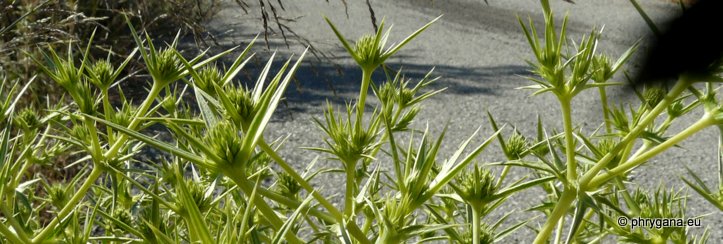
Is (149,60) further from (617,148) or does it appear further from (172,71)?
(617,148)

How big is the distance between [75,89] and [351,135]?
25 cm

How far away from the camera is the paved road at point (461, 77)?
2658 mm

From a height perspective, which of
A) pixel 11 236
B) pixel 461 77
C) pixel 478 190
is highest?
pixel 461 77

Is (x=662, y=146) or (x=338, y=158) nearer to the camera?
(x=662, y=146)

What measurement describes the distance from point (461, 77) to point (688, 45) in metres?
3.91

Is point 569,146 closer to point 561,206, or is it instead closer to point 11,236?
point 561,206

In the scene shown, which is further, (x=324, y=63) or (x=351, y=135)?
(x=324, y=63)

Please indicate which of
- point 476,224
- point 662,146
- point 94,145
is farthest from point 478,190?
point 94,145

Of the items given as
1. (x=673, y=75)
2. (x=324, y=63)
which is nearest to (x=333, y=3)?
(x=324, y=63)

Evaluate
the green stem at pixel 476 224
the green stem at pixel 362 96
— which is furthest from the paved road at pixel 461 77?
the green stem at pixel 476 224

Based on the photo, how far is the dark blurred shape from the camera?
165 millimetres

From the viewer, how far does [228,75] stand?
1.88 ft

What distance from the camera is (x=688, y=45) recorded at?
0.55ft

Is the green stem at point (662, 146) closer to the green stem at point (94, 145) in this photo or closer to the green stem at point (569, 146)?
the green stem at point (569, 146)
